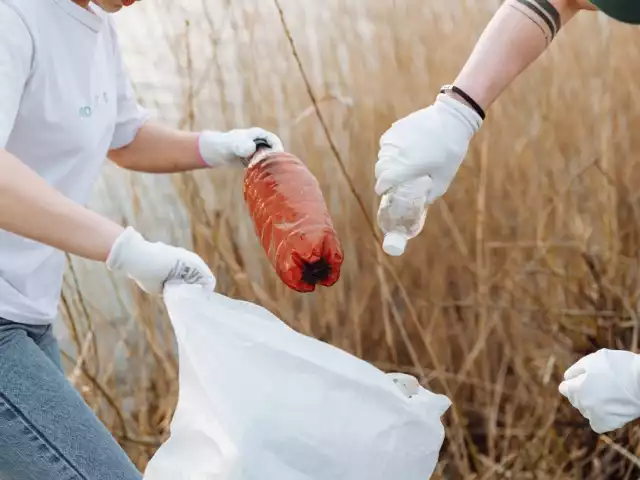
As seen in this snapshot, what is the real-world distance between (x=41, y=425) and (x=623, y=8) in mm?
794

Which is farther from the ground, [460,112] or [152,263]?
[460,112]

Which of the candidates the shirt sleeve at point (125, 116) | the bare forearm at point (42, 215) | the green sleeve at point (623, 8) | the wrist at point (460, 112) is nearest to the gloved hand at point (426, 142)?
the wrist at point (460, 112)

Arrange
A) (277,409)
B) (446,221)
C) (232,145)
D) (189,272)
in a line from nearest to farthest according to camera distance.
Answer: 1. (277,409)
2. (189,272)
3. (232,145)
4. (446,221)

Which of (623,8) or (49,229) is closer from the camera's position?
(623,8)

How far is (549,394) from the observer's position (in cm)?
138

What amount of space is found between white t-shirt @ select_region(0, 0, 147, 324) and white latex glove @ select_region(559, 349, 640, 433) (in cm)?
69

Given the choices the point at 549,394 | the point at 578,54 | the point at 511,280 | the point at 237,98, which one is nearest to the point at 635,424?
the point at 549,394

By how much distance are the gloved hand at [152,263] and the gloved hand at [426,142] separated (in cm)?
26

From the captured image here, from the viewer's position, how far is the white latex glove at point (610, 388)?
2.51ft

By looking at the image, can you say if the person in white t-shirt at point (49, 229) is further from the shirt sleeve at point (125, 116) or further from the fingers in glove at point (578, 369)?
the fingers in glove at point (578, 369)

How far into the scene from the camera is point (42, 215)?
75 cm

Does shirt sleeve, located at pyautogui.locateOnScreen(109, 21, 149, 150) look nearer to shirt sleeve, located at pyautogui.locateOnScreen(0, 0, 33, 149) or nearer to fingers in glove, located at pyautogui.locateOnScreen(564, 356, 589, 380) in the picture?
shirt sleeve, located at pyautogui.locateOnScreen(0, 0, 33, 149)

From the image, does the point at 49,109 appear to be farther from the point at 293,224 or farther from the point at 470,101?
the point at 470,101

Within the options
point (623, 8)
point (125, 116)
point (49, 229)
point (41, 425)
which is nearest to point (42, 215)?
point (49, 229)
